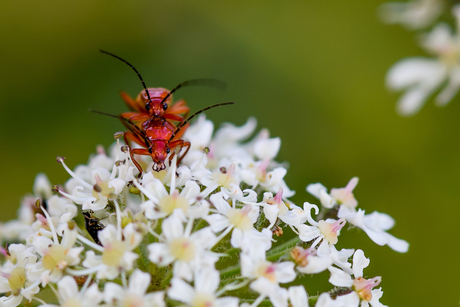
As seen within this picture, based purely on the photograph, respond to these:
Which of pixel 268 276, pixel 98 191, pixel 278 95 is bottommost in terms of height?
pixel 268 276

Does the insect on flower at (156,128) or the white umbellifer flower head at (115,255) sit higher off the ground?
the insect on flower at (156,128)

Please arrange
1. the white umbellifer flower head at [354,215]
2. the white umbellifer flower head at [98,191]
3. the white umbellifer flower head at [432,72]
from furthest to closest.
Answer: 1. the white umbellifer flower head at [432,72]
2. the white umbellifer flower head at [354,215]
3. the white umbellifer flower head at [98,191]

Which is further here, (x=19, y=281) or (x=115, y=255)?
(x=19, y=281)

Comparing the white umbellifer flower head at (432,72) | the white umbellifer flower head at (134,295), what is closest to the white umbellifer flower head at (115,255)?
the white umbellifer flower head at (134,295)

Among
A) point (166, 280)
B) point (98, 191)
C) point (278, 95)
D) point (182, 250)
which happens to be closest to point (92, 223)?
point (98, 191)

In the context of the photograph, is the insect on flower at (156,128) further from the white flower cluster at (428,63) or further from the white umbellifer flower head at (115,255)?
the white flower cluster at (428,63)

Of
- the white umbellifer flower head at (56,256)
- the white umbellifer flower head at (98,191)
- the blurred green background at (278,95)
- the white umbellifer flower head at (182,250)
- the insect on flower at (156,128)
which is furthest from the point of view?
the blurred green background at (278,95)

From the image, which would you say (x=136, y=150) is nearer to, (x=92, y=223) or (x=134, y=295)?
(x=92, y=223)

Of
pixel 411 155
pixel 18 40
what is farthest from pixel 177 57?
pixel 411 155
